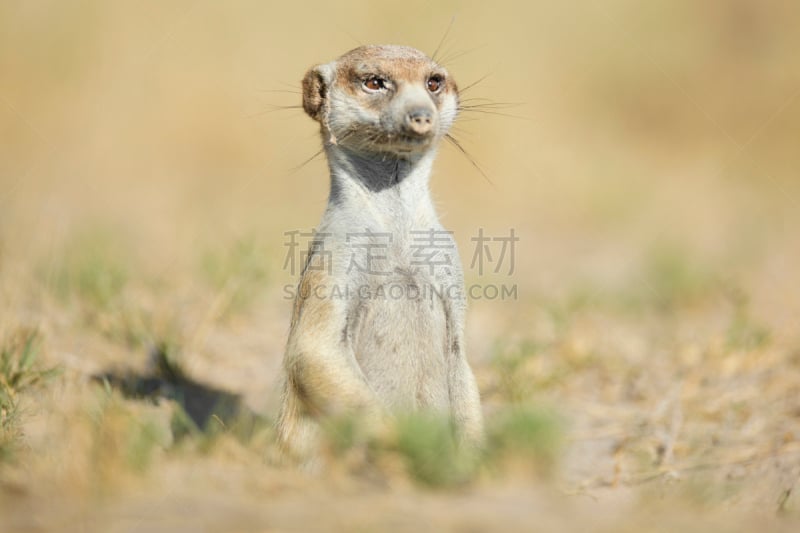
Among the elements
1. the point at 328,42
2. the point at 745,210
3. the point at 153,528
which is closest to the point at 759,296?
the point at 745,210

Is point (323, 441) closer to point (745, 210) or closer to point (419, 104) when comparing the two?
point (419, 104)

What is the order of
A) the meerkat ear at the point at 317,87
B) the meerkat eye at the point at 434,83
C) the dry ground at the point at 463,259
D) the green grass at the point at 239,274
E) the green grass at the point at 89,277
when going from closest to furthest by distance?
the dry ground at the point at 463,259, the meerkat eye at the point at 434,83, the meerkat ear at the point at 317,87, the green grass at the point at 89,277, the green grass at the point at 239,274

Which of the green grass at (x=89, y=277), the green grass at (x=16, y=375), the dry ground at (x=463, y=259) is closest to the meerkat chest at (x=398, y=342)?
the dry ground at (x=463, y=259)

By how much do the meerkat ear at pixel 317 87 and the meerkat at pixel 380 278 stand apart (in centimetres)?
7

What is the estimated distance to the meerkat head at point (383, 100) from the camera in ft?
12.6

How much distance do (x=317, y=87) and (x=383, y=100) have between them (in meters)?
0.43

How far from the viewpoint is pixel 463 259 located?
9000 mm

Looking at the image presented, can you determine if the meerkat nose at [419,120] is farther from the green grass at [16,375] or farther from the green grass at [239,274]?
the green grass at [239,274]

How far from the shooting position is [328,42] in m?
12.1

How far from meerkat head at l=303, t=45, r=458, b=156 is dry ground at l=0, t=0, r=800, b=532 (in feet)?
0.76

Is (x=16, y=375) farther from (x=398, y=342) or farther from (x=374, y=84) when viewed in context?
(x=374, y=84)

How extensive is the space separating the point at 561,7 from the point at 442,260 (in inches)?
392

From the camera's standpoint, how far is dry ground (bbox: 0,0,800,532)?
3.00m

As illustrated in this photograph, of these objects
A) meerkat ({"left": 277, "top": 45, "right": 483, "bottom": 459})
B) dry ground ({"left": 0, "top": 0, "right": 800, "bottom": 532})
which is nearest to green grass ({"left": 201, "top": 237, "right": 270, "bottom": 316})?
dry ground ({"left": 0, "top": 0, "right": 800, "bottom": 532})
